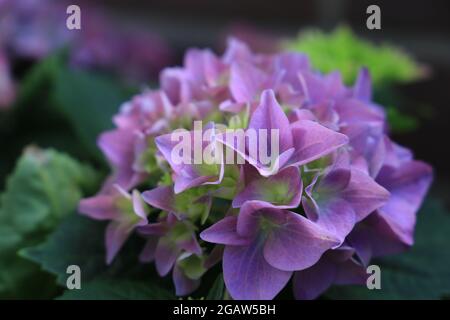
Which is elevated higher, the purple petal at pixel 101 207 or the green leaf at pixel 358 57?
the green leaf at pixel 358 57

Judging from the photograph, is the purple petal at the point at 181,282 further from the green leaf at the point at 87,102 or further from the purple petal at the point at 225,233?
the green leaf at the point at 87,102

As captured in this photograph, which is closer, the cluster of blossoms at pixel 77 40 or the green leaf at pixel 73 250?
the green leaf at pixel 73 250

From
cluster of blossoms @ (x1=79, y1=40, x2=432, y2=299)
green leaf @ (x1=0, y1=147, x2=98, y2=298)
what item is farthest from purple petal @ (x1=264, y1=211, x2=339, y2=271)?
green leaf @ (x1=0, y1=147, x2=98, y2=298)

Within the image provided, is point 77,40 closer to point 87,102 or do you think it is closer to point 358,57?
point 87,102

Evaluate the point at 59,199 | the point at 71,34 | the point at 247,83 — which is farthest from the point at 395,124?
the point at 71,34

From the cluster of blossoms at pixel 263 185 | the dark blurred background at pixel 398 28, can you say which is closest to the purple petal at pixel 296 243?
the cluster of blossoms at pixel 263 185

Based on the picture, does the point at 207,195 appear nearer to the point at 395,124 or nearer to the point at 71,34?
the point at 395,124

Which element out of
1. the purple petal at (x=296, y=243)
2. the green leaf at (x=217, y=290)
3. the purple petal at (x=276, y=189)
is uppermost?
the purple petal at (x=276, y=189)
